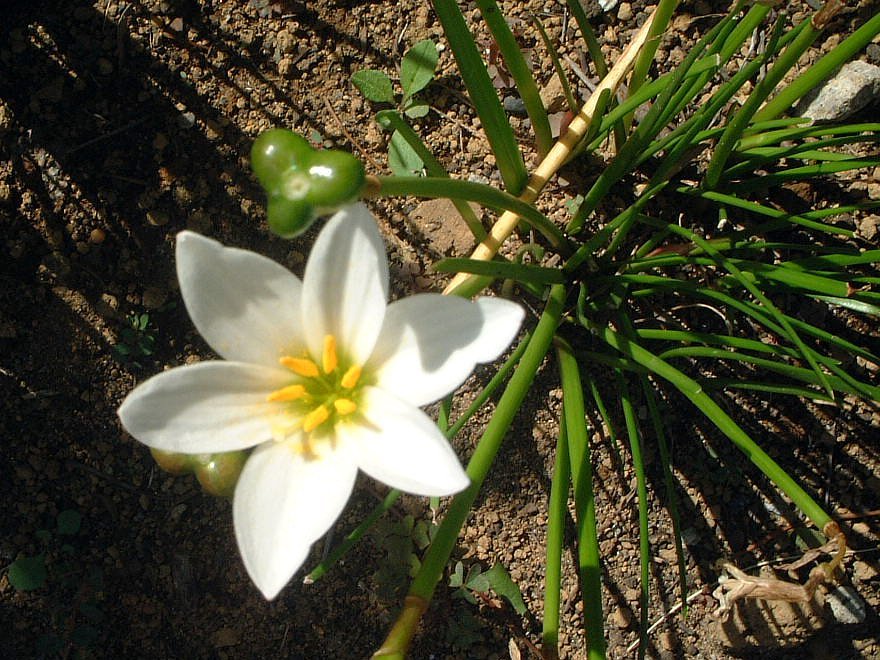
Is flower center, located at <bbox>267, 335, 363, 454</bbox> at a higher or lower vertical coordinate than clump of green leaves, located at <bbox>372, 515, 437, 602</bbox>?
higher

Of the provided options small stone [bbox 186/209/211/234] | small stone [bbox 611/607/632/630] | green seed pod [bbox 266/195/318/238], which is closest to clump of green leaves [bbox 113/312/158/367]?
small stone [bbox 186/209/211/234]

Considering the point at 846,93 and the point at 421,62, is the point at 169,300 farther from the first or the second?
the point at 846,93

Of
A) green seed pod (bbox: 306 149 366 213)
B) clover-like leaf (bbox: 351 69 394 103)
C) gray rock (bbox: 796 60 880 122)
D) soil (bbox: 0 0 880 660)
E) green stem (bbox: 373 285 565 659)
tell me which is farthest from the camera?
soil (bbox: 0 0 880 660)

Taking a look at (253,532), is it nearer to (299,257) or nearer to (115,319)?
(299,257)

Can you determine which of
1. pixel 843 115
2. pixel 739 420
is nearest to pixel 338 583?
pixel 739 420

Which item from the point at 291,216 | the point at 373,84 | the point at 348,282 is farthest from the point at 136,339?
the point at 291,216

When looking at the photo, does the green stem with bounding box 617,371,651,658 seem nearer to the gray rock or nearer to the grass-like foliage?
the grass-like foliage

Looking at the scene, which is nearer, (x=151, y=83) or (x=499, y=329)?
(x=499, y=329)
